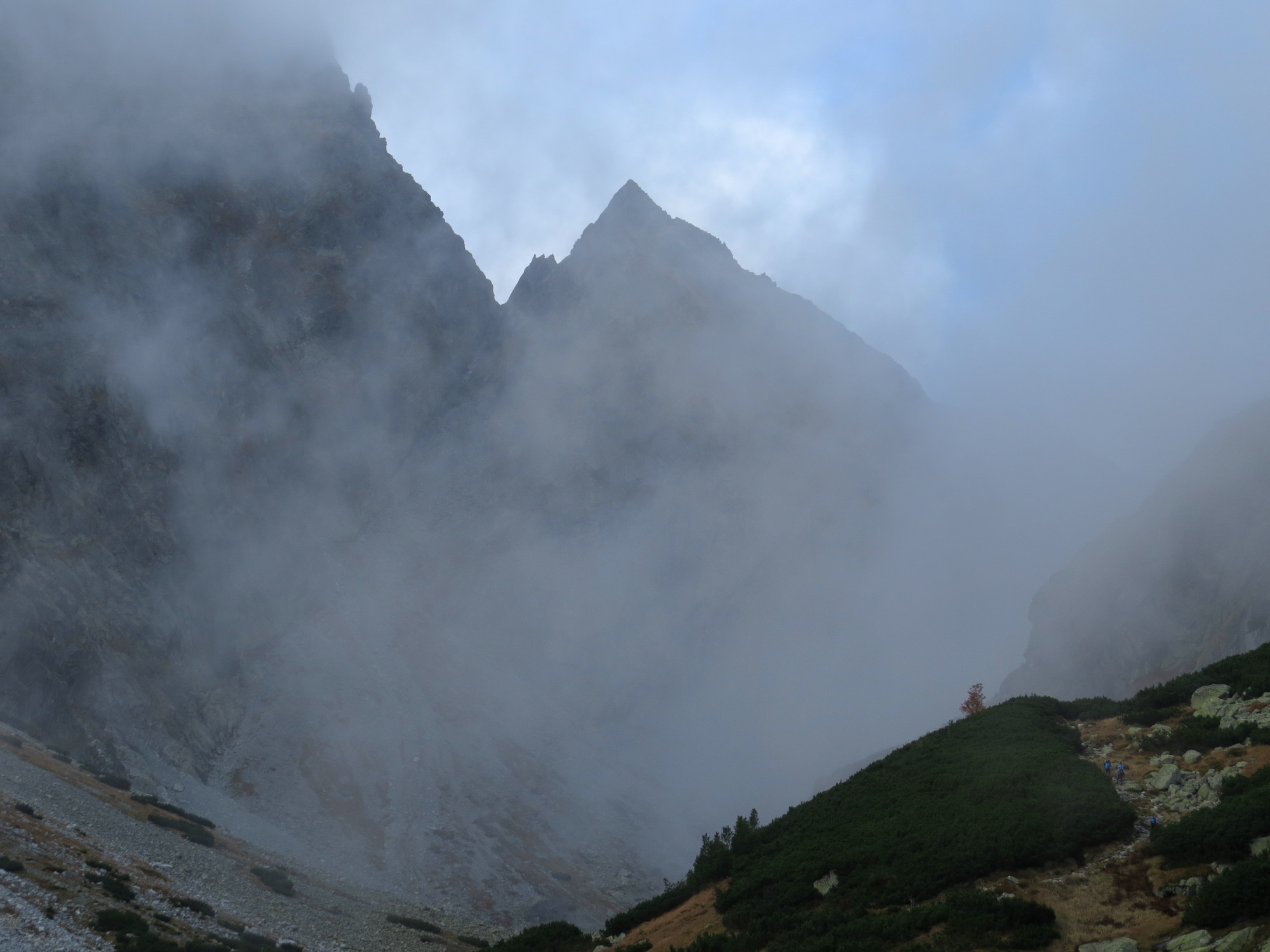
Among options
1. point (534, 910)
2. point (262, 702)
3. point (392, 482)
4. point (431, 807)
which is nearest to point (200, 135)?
point (392, 482)

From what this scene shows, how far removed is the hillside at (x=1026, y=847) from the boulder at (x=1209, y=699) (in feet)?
0.22

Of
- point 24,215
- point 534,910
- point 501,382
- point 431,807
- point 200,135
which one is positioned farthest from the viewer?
point 501,382

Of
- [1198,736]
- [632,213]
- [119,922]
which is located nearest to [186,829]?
[119,922]

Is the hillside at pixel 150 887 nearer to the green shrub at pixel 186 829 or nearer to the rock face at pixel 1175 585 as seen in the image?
the green shrub at pixel 186 829

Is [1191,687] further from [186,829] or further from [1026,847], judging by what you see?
[186,829]

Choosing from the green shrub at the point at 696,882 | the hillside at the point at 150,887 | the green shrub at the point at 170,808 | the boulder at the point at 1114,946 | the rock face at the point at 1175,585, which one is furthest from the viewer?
the rock face at the point at 1175,585

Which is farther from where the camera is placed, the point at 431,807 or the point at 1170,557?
the point at 431,807

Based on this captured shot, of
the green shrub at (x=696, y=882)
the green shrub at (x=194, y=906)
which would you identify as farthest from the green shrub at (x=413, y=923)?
the green shrub at (x=696, y=882)

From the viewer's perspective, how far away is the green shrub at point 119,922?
27078 millimetres

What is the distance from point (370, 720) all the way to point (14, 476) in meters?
44.9

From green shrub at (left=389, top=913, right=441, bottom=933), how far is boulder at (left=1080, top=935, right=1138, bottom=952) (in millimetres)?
42950

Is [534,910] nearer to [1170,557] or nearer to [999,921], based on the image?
[999,921]

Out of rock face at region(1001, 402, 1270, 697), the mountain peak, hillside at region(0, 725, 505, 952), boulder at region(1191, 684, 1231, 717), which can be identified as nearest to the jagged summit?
the mountain peak

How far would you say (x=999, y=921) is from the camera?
19.2 meters
